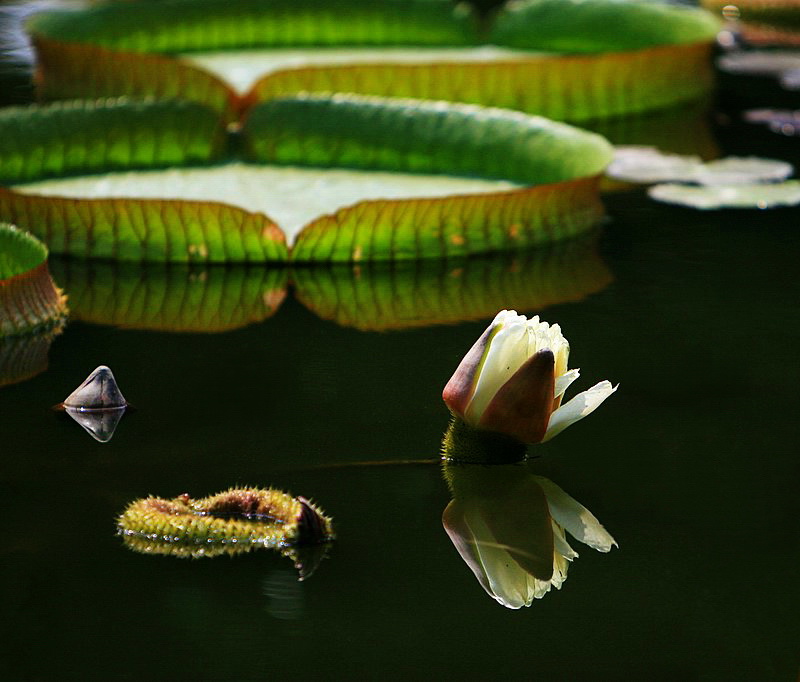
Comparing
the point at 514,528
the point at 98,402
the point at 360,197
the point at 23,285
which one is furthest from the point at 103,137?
the point at 514,528

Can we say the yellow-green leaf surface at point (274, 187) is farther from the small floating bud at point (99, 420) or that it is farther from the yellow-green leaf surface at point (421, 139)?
the small floating bud at point (99, 420)

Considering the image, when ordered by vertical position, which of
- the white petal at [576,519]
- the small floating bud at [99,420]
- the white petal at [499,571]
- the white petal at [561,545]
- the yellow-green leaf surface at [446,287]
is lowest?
the yellow-green leaf surface at [446,287]

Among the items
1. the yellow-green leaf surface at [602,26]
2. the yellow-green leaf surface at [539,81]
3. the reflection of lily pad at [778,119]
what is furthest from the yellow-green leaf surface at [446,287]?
the yellow-green leaf surface at [602,26]

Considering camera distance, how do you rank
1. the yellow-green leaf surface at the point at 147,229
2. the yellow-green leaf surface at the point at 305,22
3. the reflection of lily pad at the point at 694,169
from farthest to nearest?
the yellow-green leaf surface at the point at 305,22 → the reflection of lily pad at the point at 694,169 → the yellow-green leaf surface at the point at 147,229

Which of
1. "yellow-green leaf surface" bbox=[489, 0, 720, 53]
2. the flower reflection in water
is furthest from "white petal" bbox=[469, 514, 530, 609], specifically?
"yellow-green leaf surface" bbox=[489, 0, 720, 53]

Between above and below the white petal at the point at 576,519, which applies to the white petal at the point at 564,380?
above

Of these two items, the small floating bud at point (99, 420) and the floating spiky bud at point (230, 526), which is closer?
the floating spiky bud at point (230, 526)

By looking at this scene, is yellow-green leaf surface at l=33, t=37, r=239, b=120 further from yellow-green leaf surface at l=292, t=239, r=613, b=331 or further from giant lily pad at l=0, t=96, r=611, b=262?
yellow-green leaf surface at l=292, t=239, r=613, b=331

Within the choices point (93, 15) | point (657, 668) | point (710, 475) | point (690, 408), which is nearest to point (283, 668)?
point (657, 668)
